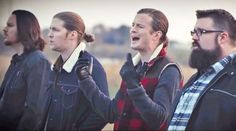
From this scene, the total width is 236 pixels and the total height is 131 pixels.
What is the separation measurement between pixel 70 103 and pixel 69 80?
122mm

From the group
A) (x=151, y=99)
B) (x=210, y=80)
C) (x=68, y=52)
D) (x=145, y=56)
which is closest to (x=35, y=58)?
(x=68, y=52)

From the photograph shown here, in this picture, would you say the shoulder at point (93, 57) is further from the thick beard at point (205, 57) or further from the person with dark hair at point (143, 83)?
the thick beard at point (205, 57)

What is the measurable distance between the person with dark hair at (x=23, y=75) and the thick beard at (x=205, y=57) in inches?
34.0

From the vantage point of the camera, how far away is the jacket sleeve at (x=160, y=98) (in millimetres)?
2350

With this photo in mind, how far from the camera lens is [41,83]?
285 cm

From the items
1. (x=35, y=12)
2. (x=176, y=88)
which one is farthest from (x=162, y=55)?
(x=35, y=12)

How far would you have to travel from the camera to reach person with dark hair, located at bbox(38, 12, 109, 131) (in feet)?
8.79

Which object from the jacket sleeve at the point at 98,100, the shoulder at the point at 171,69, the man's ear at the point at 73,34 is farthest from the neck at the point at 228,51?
the man's ear at the point at 73,34

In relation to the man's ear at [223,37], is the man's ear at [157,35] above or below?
below

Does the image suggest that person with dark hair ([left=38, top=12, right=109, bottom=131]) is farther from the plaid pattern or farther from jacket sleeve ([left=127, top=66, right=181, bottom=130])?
the plaid pattern

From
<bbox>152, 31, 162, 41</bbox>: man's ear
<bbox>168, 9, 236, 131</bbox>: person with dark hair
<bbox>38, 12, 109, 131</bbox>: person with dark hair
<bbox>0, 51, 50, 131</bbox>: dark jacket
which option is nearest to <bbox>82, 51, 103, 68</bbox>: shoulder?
<bbox>38, 12, 109, 131</bbox>: person with dark hair

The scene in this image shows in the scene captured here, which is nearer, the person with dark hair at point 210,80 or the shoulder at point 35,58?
the person with dark hair at point 210,80

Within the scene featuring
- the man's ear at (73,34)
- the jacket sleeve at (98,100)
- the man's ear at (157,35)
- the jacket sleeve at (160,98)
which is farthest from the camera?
the man's ear at (73,34)

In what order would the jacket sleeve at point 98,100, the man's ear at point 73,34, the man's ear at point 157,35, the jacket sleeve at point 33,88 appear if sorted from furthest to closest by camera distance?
1. the jacket sleeve at point 33,88
2. the man's ear at point 73,34
3. the jacket sleeve at point 98,100
4. the man's ear at point 157,35
